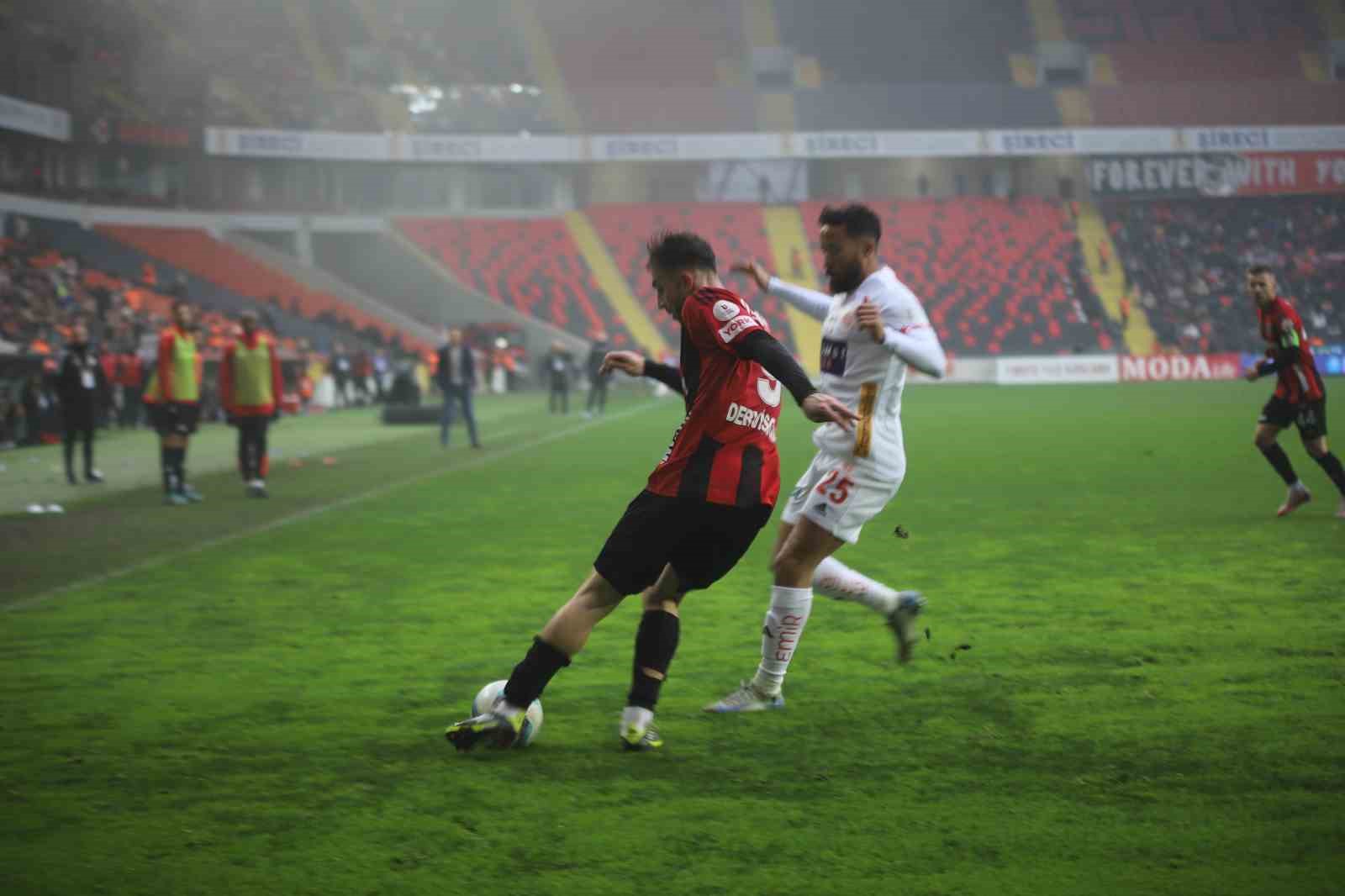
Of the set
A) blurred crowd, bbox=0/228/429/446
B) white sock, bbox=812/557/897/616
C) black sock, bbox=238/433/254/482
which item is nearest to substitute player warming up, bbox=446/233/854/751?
white sock, bbox=812/557/897/616

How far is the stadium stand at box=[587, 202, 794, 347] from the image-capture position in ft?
199

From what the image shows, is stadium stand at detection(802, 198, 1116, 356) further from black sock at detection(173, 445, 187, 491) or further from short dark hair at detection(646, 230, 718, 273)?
short dark hair at detection(646, 230, 718, 273)

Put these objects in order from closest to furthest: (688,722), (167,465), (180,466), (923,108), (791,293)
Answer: (688,722)
(791,293)
(180,466)
(167,465)
(923,108)

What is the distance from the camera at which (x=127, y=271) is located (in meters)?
47.5

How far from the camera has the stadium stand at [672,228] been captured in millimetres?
60562

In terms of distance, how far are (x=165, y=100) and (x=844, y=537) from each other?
53611 millimetres

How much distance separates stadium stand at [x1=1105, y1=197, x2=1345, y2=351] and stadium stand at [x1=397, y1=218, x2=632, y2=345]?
21557 millimetres

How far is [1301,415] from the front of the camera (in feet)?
42.8

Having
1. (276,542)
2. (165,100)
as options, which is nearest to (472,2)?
(165,100)

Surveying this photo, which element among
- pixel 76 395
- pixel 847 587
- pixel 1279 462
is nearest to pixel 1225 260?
pixel 1279 462

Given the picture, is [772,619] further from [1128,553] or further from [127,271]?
[127,271]

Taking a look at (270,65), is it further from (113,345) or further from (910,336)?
(910,336)

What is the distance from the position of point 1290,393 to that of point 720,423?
29.5 ft

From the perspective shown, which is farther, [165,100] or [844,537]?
[165,100]
